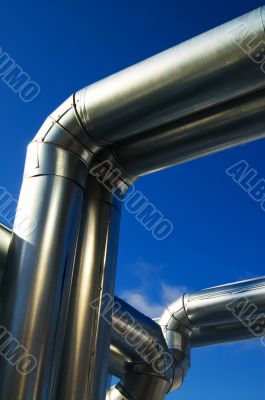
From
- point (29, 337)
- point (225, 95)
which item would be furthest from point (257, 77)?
point (29, 337)

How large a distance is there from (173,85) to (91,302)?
5.18 feet

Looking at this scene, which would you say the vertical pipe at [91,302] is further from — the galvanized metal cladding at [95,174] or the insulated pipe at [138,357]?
Answer: the insulated pipe at [138,357]

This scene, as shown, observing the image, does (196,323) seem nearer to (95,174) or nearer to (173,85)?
(95,174)

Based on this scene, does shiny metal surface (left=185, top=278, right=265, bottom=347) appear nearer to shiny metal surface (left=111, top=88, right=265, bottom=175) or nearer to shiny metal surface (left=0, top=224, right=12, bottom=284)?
shiny metal surface (left=111, top=88, right=265, bottom=175)

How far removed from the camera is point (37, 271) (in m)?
2.96

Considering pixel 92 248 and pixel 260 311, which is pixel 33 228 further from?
pixel 260 311

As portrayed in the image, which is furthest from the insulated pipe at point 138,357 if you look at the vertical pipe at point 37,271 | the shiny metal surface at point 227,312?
the vertical pipe at point 37,271

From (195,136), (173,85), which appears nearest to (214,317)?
(195,136)

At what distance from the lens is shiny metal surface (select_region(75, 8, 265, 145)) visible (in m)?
2.89

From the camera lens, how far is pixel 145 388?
15.9ft

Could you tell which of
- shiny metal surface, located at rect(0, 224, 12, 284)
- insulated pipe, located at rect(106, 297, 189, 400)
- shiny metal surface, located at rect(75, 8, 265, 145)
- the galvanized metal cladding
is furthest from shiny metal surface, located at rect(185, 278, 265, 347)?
shiny metal surface, located at rect(0, 224, 12, 284)

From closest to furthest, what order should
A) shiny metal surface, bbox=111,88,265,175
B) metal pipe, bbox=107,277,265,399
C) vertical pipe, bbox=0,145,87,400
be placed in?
vertical pipe, bbox=0,145,87,400 → shiny metal surface, bbox=111,88,265,175 → metal pipe, bbox=107,277,265,399

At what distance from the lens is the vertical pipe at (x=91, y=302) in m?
3.19

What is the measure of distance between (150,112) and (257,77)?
72cm
